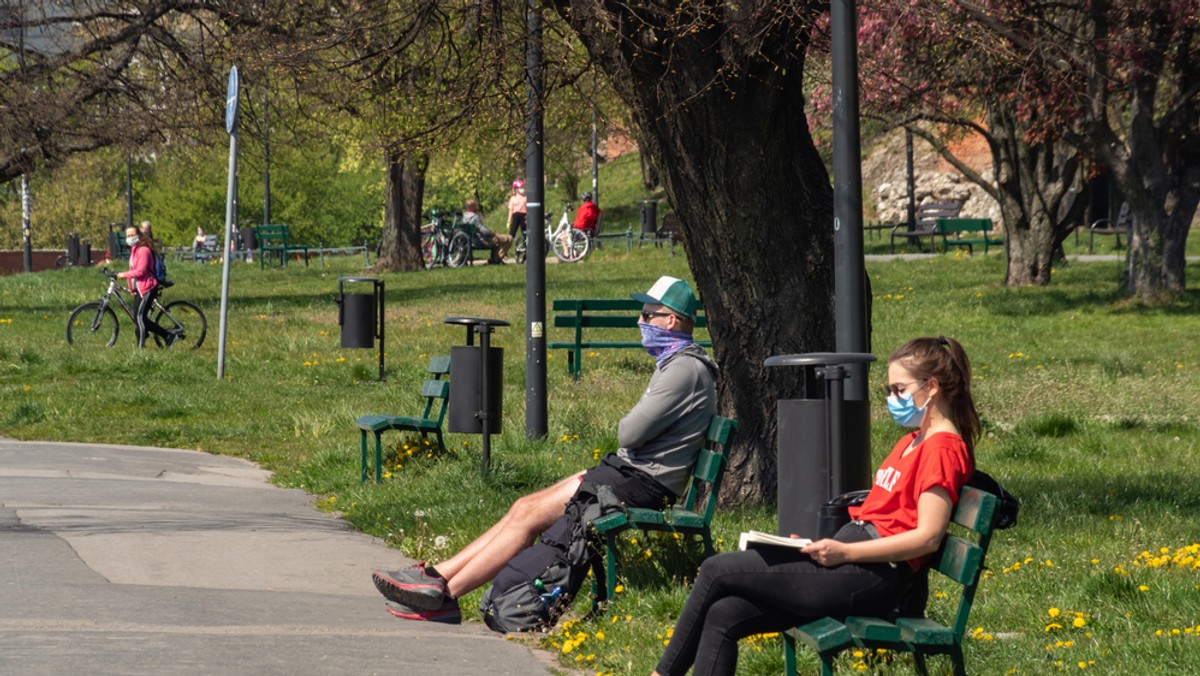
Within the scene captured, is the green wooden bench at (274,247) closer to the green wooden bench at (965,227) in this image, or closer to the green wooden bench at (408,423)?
the green wooden bench at (965,227)

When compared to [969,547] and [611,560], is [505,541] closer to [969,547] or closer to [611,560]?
[611,560]

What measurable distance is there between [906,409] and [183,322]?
1618cm

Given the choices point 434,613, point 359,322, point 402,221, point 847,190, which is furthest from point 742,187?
point 402,221

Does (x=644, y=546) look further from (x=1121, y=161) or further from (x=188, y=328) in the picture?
(x=1121, y=161)

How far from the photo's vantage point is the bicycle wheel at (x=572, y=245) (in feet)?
116

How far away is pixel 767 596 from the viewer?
4836 mm

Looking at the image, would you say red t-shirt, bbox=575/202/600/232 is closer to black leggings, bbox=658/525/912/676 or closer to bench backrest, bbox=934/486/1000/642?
black leggings, bbox=658/525/912/676

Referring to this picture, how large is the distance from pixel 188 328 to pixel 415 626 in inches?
560

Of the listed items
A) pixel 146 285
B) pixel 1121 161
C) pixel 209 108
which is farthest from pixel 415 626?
pixel 209 108

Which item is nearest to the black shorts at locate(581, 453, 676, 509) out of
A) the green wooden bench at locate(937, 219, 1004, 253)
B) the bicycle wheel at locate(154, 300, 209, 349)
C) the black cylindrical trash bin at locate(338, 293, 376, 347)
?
the black cylindrical trash bin at locate(338, 293, 376, 347)

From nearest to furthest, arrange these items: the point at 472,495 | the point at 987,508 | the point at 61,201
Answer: the point at 987,508
the point at 472,495
the point at 61,201

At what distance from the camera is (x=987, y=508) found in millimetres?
4539

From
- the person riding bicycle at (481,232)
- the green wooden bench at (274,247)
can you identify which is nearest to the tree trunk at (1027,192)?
the person riding bicycle at (481,232)

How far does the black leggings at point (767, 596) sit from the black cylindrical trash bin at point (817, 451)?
0.97m
